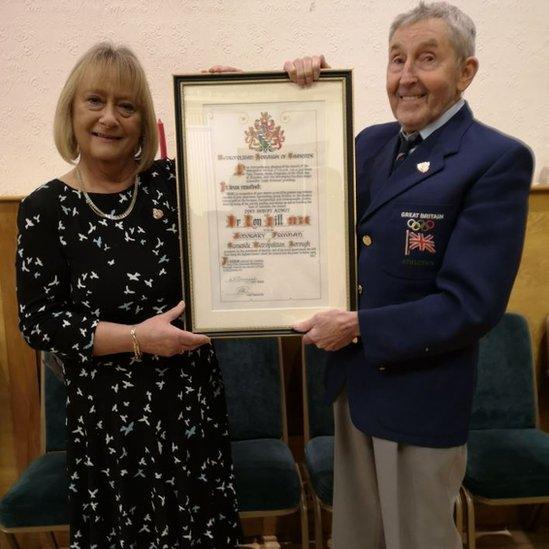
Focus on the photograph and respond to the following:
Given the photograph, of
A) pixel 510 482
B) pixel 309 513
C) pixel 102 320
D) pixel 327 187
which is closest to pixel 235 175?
pixel 327 187

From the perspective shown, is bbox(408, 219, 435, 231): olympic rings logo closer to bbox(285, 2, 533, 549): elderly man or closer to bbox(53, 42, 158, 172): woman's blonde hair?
bbox(285, 2, 533, 549): elderly man

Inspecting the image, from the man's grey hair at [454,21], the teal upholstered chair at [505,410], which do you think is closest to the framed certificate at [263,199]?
the man's grey hair at [454,21]

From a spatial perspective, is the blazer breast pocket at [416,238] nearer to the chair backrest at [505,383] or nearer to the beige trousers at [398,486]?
Answer: the beige trousers at [398,486]

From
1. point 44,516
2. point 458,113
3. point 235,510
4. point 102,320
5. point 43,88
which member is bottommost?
point 44,516

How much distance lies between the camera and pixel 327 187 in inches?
55.9

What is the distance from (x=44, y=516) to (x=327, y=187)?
5.15 ft

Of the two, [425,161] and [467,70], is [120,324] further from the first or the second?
[467,70]

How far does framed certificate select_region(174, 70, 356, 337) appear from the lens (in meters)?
1.39

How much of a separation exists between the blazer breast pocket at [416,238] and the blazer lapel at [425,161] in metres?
0.05

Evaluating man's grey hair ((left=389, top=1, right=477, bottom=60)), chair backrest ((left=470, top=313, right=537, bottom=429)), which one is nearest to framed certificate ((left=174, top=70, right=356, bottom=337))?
man's grey hair ((left=389, top=1, right=477, bottom=60))

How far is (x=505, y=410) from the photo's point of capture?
241 centimetres

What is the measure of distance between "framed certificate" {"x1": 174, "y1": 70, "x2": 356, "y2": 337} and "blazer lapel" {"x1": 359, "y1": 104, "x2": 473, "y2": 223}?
3.4 inches

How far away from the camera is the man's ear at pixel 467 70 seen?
1.33m

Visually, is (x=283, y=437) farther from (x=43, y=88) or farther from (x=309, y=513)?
(x=43, y=88)
